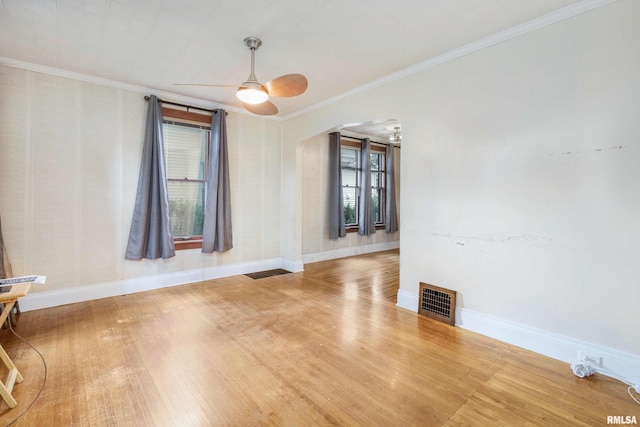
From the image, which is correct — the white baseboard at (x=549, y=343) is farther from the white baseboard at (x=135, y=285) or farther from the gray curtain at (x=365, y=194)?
the gray curtain at (x=365, y=194)

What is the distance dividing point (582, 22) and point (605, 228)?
1.67 m

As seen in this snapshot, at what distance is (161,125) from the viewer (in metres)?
4.25

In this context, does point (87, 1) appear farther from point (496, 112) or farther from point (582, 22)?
point (582, 22)

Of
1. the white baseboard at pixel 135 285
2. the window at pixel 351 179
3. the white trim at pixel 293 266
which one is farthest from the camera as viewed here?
the window at pixel 351 179

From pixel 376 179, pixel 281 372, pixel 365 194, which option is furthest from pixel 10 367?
pixel 376 179

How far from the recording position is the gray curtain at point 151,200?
412 centimetres

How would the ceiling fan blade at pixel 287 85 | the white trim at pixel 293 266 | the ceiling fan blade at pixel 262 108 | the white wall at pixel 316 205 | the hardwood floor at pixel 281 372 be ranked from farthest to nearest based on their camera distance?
the white wall at pixel 316 205, the white trim at pixel 293 266, the ceiling fan blade at pixel 262 108, the ceiling fan blade at pixel 287 85, the hardwood floor at pixel 281 372


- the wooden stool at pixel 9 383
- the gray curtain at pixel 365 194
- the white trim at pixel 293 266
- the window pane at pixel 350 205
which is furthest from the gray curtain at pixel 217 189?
the gray curtain at pixel 365 194

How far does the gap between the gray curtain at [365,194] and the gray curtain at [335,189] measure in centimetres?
75

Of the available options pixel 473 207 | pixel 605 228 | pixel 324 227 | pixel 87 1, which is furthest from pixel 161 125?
pixel 605 228

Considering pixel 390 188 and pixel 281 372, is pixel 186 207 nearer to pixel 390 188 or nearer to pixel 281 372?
pixel 281 372

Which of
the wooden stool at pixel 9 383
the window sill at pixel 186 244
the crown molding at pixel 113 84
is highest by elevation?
the crown molding at pixel 113 84

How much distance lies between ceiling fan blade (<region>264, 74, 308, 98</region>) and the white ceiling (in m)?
0.45

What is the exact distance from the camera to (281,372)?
2283mm
